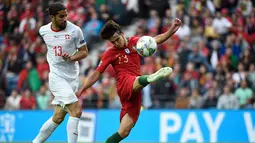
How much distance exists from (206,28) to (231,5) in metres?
1.88

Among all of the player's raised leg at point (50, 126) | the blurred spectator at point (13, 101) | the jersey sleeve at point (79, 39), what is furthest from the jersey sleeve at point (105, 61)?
the blurred spectator at point (13, 101)

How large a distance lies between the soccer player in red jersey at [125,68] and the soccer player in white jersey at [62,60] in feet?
1.53

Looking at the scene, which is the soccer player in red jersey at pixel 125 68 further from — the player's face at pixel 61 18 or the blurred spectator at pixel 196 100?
the blurred spectator at pixel 196 100

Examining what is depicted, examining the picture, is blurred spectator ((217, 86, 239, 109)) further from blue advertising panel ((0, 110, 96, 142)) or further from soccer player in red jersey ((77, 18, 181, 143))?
soccer player in red jersey ((77, 18, 181, 143))

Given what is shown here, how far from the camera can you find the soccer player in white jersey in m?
12.8

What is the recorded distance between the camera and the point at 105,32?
1248 centimetres

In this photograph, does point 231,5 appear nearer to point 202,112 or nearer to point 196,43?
point 196,43

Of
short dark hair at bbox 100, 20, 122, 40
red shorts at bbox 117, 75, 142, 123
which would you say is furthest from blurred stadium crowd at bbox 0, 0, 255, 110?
short dark hair at bbox 100, 20, 122, 40

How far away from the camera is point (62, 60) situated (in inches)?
510

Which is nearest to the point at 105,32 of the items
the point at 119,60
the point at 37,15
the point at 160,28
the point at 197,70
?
the point at 119,60

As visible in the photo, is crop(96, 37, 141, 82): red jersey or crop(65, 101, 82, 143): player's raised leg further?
crop(96, 37, 141, 82): red jersey

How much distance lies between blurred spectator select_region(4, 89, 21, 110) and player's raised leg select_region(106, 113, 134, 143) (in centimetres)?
1085

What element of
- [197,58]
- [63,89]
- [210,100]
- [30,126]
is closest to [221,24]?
[197,58]

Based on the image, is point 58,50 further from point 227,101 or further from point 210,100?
point 210,100
